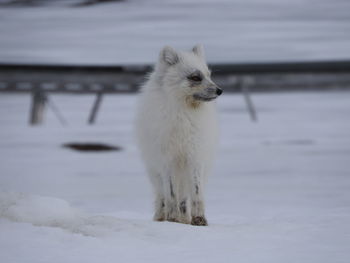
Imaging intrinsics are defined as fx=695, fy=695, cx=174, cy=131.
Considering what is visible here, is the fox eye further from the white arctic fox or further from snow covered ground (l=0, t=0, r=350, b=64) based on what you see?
Answer: snow covered ground (l=0, t=0, r=350, b=64)

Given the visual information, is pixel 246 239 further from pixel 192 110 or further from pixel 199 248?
pixel 192 110

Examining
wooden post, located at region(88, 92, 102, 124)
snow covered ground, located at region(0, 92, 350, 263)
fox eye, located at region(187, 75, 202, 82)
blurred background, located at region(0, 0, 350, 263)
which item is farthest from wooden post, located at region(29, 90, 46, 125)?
fox eye, located at region(187, 75, 202, 82)

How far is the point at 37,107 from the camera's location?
50.3 ft

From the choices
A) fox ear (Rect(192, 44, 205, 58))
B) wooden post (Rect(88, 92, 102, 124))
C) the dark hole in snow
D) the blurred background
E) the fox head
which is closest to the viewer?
the blurred background

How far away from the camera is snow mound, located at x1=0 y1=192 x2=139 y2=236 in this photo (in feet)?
16.8

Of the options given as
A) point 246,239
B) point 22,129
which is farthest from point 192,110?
point 22,129

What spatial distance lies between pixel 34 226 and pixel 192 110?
189 cm

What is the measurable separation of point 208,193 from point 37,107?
6792 millimetres

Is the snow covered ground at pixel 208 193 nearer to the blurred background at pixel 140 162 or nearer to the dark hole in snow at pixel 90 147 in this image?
the blurred background at pixel 140 162

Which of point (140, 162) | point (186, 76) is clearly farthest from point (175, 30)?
point (186, 76)

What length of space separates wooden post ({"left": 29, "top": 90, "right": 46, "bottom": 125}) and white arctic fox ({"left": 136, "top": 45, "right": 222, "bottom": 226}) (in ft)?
30.2

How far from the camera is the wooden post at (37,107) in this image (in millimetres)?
15195

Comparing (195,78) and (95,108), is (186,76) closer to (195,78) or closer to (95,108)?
(195,78)

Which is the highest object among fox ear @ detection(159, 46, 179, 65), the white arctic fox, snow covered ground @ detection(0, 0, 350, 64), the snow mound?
fox ear @ detection(159, 46, 179, 65)
